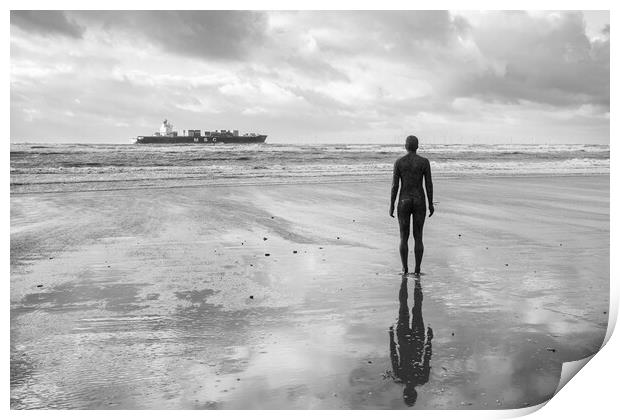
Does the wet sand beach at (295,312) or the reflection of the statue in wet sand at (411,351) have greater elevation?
the reflection of the statue in wet sand at (411,351)

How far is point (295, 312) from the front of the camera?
234 inches

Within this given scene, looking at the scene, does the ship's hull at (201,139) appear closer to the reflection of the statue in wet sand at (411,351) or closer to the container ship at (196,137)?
the container ship at (196,137)

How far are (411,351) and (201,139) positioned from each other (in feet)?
248

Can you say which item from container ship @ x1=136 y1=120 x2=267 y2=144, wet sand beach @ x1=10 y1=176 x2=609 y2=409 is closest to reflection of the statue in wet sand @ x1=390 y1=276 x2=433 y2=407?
wet sand beach @ x1=10 y1=176 x2=609 y2=409

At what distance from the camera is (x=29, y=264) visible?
8.30 m

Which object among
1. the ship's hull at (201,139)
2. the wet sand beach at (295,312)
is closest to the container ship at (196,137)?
the ship's hull at (201,139)

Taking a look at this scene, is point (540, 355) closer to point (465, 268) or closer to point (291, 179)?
point (465, 268)

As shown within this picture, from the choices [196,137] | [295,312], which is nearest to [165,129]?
[196,137]

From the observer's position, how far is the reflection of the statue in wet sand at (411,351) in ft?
13.8

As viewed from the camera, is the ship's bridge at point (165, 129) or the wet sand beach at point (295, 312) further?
the ship's bridge at point (165, 129)

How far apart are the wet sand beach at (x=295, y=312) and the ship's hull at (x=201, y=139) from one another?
62409 millimetres

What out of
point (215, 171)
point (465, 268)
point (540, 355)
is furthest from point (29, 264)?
point (215, 171)

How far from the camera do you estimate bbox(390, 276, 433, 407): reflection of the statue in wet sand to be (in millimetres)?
4195

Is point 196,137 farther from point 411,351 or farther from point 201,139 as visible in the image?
point 411,351
